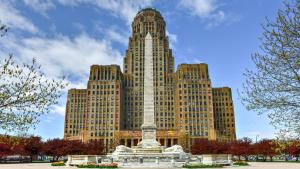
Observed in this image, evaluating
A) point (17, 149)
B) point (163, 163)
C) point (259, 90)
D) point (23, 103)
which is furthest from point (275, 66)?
point (17, 149)

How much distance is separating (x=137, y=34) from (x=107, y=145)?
173 ft

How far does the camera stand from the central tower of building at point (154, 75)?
132 meters

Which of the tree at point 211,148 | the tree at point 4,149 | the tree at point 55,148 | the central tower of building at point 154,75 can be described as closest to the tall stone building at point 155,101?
the central tower of building at point 154,75

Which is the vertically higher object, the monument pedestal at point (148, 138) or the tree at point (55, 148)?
the monument pedestal at point (148, 138)

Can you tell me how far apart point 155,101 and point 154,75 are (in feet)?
39.4

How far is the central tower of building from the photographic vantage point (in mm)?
132462

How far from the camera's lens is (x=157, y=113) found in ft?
431

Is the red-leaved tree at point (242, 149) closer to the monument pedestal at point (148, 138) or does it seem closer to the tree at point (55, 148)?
the monument pedestal at point (148, 138)

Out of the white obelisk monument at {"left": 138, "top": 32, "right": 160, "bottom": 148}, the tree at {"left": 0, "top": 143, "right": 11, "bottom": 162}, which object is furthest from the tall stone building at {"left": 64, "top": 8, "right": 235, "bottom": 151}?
the white obelisk monument at {"left": 138, "top": 32, "right": 160, "bottom": 148}

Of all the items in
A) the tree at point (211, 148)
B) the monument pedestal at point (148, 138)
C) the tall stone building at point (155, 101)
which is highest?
the tall stone building at point (155, 101)

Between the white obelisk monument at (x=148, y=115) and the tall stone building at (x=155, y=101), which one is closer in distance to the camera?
the white obelisk monument at (x=148, y=115)

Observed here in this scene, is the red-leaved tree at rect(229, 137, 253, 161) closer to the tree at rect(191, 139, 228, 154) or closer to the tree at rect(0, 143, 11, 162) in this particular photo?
the tree at rect(191, 139, 228, 154)

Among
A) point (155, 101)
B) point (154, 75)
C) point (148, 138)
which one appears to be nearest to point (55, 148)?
point (148, 138)

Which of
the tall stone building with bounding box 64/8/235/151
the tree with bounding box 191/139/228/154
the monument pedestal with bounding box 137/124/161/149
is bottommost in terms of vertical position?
the tree with bounding box 191/139/228/154
